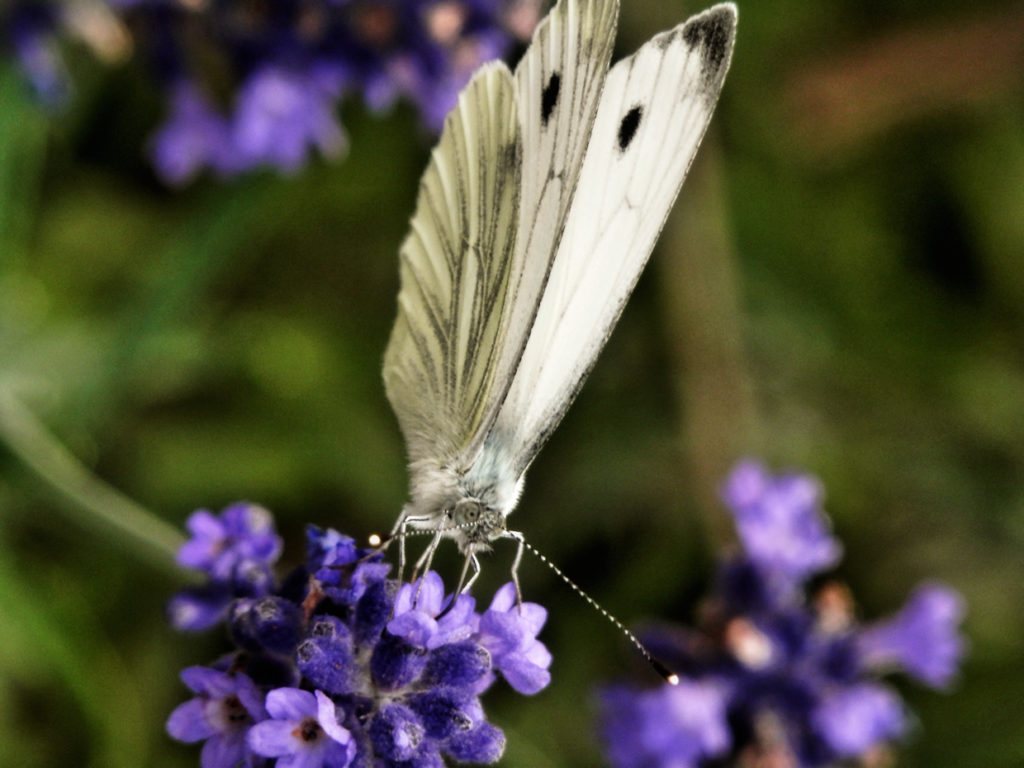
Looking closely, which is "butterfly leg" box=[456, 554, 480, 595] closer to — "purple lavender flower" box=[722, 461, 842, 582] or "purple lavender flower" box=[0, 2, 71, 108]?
"purple lavender flower" box=[722, 461, 842, 582]

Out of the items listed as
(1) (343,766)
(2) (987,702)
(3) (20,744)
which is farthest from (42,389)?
(2) (987,702)

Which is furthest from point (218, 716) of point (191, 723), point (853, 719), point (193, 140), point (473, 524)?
point (193, 140)

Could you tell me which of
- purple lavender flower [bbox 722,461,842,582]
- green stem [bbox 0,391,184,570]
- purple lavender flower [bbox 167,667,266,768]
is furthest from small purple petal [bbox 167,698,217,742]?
purple lavender flower [bbox 722,461,842,582]

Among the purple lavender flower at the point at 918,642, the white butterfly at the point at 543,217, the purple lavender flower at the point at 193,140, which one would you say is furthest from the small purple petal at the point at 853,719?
the purple lavender flower at the point at 193,140

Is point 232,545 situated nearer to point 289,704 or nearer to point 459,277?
point 289,704

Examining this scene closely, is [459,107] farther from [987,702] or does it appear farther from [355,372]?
[987,702]

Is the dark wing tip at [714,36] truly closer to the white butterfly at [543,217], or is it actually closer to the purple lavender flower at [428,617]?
the white butterfly at [543,217]
